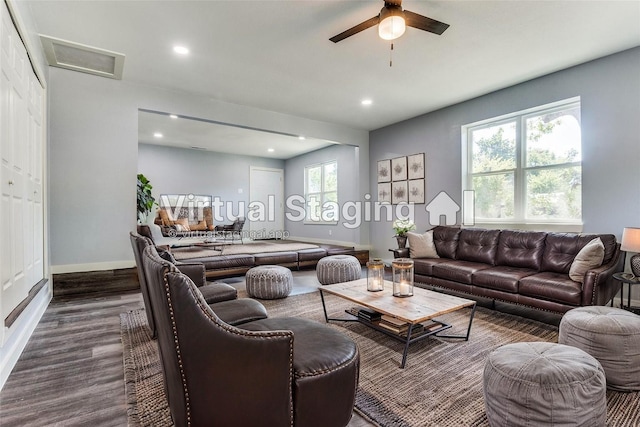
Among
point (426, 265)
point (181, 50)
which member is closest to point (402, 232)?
point (426, 265)

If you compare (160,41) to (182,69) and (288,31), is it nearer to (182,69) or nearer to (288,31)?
(182,69)

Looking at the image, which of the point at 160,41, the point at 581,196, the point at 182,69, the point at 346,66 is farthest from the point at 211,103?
the point at 581,196

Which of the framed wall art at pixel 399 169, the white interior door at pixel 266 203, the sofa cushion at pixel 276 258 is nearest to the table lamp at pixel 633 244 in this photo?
the framed wall art at pixel 399 169

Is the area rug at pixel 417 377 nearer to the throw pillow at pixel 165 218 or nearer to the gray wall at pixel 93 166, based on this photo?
the gray wall at pixel 93 166

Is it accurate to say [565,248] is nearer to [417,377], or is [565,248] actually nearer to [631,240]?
[631,240]

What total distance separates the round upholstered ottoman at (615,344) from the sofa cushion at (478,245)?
1992 millimetres

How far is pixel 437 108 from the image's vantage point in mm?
5383

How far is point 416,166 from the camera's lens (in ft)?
18.9

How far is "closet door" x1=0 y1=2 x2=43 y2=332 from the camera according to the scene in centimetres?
200

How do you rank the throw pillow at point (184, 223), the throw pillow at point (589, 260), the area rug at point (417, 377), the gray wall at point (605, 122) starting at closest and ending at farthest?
the area rug at point (417, 377), the throw pillow at point (589, 260), the gray wall at point (605, 122), the throw pillow at point (184, 223)

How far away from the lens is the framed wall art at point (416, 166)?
5672 millimetres

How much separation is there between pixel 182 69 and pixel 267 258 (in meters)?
2.97

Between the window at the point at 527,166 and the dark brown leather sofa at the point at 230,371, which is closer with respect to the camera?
the dark brown leather sofa at the point at 230,371

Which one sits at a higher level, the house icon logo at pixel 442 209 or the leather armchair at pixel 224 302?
the house icon logo at pixel 442 209
